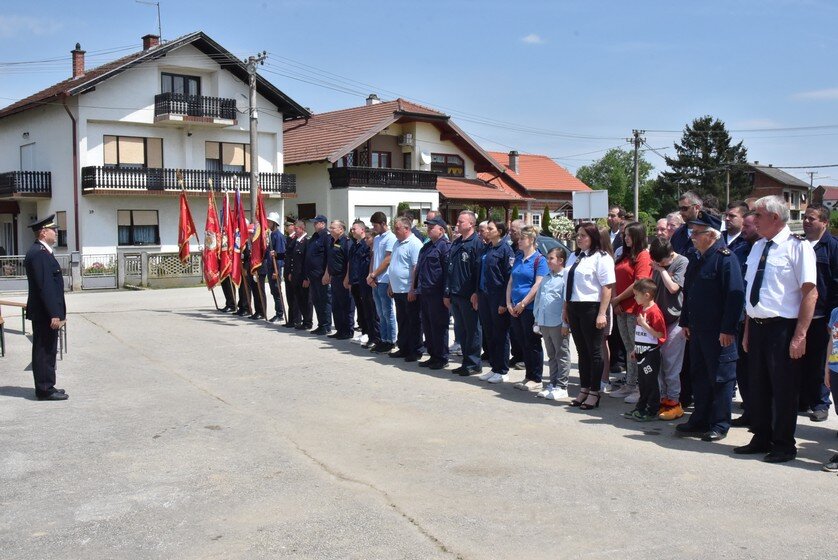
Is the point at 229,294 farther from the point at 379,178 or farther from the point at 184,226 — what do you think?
the point at 379,178

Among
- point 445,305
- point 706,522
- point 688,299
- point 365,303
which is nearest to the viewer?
point 706,522

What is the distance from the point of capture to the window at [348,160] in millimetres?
42000

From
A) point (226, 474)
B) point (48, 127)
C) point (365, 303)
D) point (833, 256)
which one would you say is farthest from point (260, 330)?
point (48, 127)

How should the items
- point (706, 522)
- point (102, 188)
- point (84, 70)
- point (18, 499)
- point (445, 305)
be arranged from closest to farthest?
point (706, 522) → point (18, 499) → point (445, 305) → point (102, 188) → point (84, 70)

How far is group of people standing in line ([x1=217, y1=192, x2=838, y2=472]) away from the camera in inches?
266

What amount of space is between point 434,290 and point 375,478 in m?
5.12

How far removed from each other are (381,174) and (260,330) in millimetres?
27588

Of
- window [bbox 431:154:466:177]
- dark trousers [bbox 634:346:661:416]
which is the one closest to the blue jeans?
dark trousers [bbox 634:346:661:416]

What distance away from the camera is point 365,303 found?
13289 mm

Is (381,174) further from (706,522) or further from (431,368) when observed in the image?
(706,522)

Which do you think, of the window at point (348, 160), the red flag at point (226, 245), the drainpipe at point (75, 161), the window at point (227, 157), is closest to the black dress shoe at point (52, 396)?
the red flag at point (226, 245)

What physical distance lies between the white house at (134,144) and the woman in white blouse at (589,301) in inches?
1168

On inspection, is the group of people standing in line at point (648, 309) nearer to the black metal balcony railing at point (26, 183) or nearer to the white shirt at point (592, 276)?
the white shirt at point (592, 276)

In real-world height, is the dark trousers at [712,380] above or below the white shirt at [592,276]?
below
